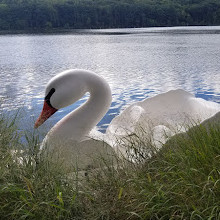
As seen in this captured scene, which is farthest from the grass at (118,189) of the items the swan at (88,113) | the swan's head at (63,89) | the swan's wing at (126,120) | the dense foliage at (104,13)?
the dense foliage at (104,13)

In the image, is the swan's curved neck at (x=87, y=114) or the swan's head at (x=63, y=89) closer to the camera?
the swan's head at (x=63, y=89)

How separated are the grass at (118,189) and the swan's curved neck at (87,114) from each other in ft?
4.99

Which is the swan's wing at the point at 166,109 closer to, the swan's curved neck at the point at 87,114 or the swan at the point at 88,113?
the swan at the point at 88,113

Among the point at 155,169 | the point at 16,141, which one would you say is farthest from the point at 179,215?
the point at 16,141

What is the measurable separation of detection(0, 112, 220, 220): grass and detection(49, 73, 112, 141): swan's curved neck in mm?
1522

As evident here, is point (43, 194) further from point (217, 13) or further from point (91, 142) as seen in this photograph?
point (217, 13)

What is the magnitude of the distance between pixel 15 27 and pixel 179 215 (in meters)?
80.1

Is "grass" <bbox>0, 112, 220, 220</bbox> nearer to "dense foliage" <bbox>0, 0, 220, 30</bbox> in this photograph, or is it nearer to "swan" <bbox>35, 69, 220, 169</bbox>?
"swan" <bbox>35, 69, 220, 169</bbox>

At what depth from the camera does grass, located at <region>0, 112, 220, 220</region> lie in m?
2.24

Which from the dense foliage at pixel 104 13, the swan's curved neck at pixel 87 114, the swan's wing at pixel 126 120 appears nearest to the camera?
the swan's curved neck at pixel 87 114

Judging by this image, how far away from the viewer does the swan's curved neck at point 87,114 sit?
173 inches

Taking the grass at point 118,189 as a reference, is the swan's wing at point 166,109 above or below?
below

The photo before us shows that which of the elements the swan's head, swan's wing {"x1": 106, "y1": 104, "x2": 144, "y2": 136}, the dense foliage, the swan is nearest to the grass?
the swan

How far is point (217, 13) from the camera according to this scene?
80.6m
